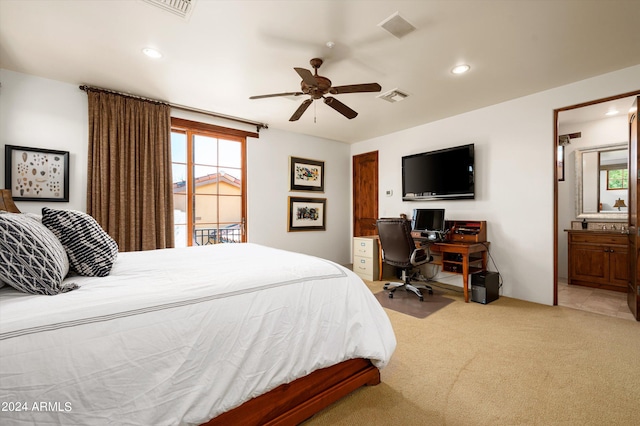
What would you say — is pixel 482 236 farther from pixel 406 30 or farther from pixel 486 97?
pixel 406 30

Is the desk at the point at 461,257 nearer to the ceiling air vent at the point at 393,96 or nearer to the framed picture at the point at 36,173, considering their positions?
the ceiling air vent at the point at 393,96

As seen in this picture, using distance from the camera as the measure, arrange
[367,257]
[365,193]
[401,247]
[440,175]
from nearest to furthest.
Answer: [401,247], [440,175], [367,257], [365,193]

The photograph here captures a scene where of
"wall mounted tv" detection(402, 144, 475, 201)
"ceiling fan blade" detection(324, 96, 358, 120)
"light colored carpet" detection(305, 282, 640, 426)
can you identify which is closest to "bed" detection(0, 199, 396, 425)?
"light colored carpet" detection(305, 282, 640, 426)

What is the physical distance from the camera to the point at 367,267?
4629mm

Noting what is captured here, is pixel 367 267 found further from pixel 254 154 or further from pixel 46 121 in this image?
pixel 46 121

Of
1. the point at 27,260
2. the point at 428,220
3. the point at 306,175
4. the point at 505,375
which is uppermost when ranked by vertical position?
the point at 306,175

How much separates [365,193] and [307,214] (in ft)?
4.21

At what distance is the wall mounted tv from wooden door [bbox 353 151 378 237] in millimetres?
737

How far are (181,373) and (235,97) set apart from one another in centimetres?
319

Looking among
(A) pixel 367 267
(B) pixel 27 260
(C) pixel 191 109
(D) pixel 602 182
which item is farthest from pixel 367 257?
(B) pixel 27 260

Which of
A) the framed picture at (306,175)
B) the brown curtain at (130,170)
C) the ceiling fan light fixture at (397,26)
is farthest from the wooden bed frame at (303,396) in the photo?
the framed picture at (306,175)

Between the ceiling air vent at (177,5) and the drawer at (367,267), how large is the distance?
3.88 metres

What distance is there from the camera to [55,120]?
9.72 ft

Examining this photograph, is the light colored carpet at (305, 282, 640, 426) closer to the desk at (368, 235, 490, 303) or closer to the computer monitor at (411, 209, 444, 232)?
the desk at (368, 235, 490, 303)
